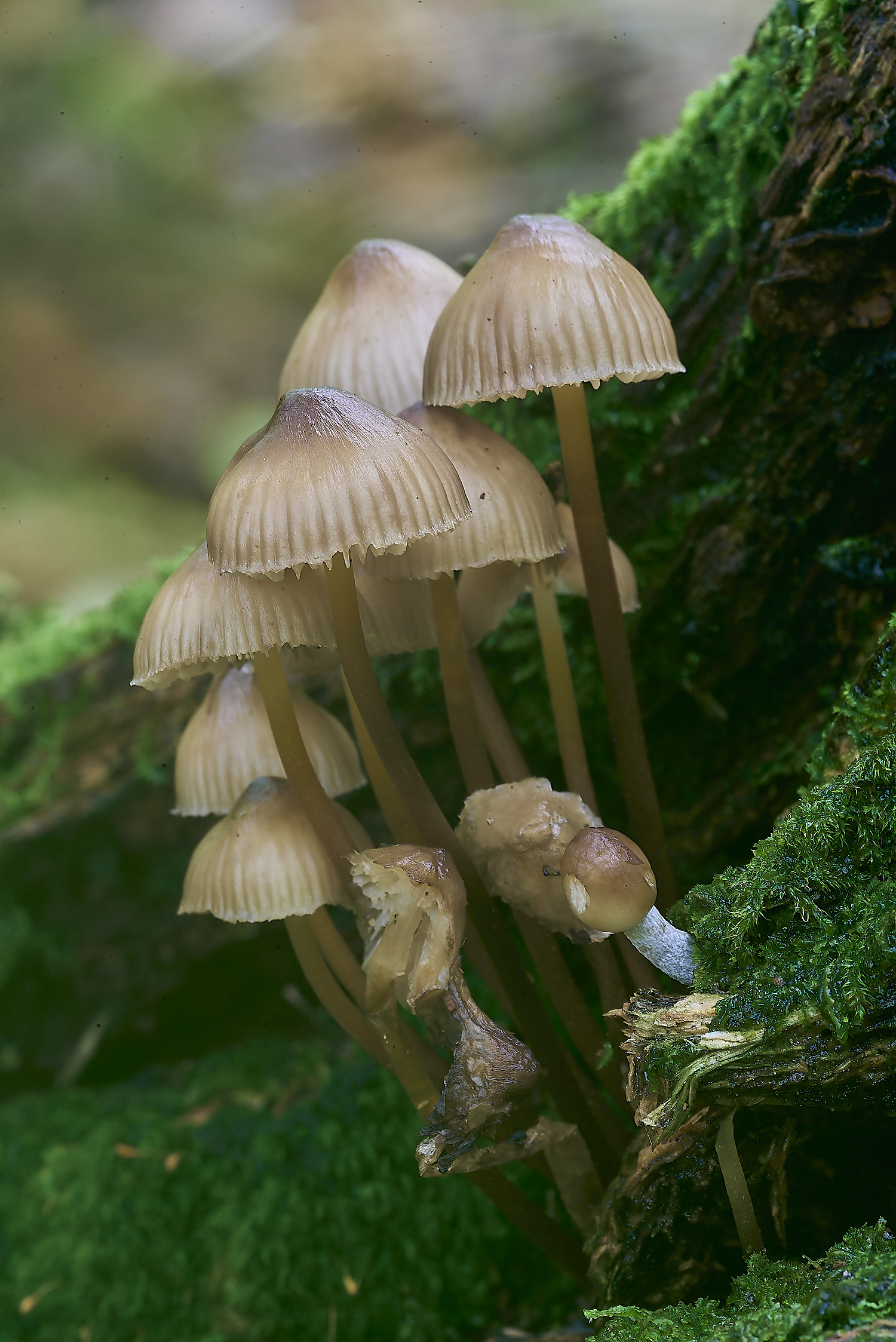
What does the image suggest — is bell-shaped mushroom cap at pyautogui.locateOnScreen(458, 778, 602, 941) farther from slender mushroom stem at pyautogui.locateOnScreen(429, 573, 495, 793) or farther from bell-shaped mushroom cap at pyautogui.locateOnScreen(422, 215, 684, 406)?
bell-shaped mushroom cap at pyautogui.locateOnScreen(422, 215, 684, 406)

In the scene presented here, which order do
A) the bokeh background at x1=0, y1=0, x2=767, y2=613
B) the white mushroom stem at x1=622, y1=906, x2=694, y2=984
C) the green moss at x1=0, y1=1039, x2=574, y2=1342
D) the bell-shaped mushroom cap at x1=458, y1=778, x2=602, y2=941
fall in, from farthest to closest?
the bokeh background at x1=0, y1=0, x2=767, y2=613 < the green moss at x1=0, y1=1039, x2=574, y2=1342 < the bell-shaped mushroom cap at x1=458, y1=778, x2=602, y2=941 < the white mushroom stem at x1=622, y1=906, x2=694, y2=984

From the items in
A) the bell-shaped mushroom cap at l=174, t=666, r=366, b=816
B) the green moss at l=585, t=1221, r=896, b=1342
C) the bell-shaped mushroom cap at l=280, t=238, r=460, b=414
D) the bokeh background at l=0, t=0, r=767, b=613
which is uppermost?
the bokeh background at l=0, t=0, r=767, b=613

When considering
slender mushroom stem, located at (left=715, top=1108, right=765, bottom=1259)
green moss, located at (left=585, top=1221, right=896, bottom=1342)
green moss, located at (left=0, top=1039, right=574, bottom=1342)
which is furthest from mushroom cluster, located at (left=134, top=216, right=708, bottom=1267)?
green moss, located at (left=0, top=1039, right=574, bottom=1342)

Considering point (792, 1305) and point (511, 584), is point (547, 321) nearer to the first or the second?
point (511, 584)

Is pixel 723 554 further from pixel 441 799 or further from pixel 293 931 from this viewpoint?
pixel 293 931

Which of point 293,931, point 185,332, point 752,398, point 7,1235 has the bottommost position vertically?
point 7,1235

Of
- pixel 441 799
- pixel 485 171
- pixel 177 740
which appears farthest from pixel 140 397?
pixel 441 799

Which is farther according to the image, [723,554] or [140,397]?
[140,397]
